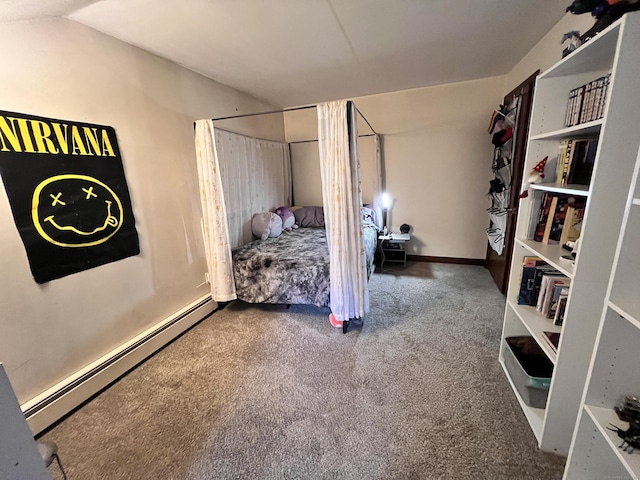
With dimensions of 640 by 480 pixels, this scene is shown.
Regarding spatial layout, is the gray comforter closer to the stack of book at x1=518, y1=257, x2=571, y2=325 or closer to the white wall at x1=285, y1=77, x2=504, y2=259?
the stack of book at x1=518, y1=257, x2=571, y2=325

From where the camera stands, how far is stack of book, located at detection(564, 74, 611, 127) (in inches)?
46.4

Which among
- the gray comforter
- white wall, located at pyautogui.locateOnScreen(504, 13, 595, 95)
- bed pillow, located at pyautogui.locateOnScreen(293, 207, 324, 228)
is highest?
white wall, located at pyautogui.locateOnScreen(504, 13, 595, 95)

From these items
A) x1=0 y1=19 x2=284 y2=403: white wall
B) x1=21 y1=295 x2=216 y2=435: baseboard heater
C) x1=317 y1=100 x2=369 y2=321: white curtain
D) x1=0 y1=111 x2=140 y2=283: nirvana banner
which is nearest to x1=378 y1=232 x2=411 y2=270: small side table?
x1=317 y1=100 x2=369 y2=321: white curtain

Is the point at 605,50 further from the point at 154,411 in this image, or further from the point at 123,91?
the point at 154,411

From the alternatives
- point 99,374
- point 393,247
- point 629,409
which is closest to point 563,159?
point 629,409

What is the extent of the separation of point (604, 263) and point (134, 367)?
9.30 feet

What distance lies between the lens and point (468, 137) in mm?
3576

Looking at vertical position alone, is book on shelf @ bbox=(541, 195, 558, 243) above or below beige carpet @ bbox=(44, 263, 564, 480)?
A: above

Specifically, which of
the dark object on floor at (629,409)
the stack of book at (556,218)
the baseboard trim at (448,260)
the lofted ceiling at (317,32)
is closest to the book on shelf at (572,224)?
the stack of book at (556,218)

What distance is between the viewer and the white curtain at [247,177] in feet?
9.55

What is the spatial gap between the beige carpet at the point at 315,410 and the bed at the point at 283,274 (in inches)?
10.8

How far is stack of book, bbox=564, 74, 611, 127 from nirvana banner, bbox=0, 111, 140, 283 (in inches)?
109

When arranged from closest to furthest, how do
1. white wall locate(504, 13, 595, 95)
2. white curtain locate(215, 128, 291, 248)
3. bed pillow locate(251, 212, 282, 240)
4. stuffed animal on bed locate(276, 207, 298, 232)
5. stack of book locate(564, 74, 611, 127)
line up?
stack of book locate(564, 74, 611, 127) → white wall locate(504, 13, 595, 95) → white curtain locate(215, 128, 291, 248) → bed pillow locate(251, 212, 282, 240) → stuffed animal on bed locate(276, 207, 298, 232)

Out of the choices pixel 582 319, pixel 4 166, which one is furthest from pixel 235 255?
pixel 582 319
